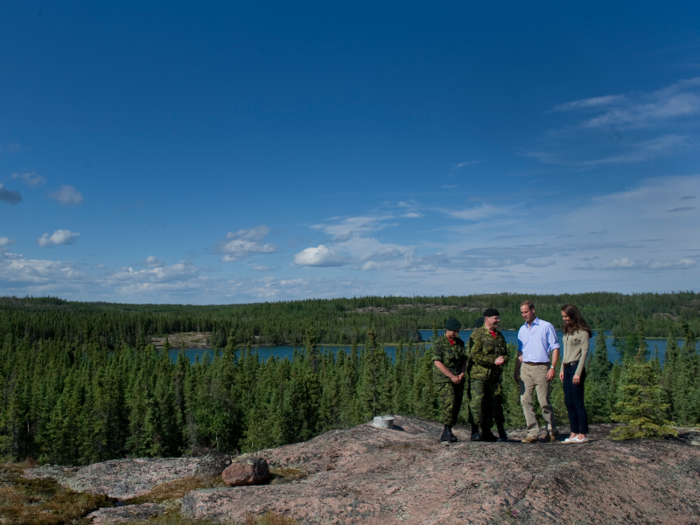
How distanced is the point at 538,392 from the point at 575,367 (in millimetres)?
918

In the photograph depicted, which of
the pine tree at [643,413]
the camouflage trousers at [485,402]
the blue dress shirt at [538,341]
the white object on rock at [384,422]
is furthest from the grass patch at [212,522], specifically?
the pine tree at [643,413]

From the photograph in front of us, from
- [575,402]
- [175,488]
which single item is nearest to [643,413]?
[575,402]

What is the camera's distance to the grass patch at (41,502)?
7.63 meters

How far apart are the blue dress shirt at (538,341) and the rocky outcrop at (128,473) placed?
7.00 m

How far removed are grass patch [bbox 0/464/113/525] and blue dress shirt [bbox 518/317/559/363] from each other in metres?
8.82

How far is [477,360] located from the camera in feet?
30.6

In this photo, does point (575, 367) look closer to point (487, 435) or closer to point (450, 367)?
point (487, 435)

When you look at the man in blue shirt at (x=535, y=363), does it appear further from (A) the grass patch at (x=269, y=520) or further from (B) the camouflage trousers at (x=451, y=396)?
(A) the grass patch at (x=269, y=520)

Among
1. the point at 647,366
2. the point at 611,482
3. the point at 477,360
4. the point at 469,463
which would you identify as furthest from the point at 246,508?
the point at 647,366

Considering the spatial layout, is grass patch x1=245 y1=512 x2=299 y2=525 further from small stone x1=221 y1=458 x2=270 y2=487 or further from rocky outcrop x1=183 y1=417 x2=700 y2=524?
small stone x1=221 y1=458 x2=270 y2=487

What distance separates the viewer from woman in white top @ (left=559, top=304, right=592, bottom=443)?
9.26m

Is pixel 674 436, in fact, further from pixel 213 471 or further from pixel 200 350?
pixel 200 350

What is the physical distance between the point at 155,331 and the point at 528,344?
201m

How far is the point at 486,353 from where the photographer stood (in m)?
9.23
